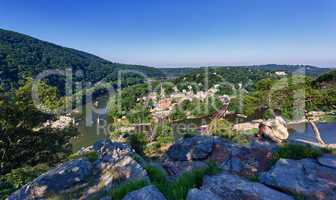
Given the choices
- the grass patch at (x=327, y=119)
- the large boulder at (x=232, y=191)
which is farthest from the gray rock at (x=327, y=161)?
the grass patch at (x=327, y=119)

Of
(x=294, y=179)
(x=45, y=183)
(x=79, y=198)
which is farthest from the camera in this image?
(x=45, y=183)

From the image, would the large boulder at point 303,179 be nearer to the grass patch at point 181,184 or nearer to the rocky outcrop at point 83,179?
the grass patch at point 181,184

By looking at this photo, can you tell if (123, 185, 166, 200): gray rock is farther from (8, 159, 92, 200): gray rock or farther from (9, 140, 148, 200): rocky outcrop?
(8, 159, 92, 200): gray rock

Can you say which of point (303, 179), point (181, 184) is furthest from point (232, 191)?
point (303, 179)

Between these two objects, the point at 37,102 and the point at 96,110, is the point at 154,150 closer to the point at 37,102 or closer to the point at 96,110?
the point at 37,102

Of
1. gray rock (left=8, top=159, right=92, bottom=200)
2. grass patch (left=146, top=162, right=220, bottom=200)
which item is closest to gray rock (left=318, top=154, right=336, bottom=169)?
grass patch (left=146, top=162, right=220, bottom=200)

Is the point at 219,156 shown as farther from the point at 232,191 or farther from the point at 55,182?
the point at 55,182

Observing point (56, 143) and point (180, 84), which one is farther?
point (180, 84)

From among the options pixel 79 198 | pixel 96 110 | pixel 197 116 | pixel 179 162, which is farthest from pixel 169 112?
pixel 79 198
